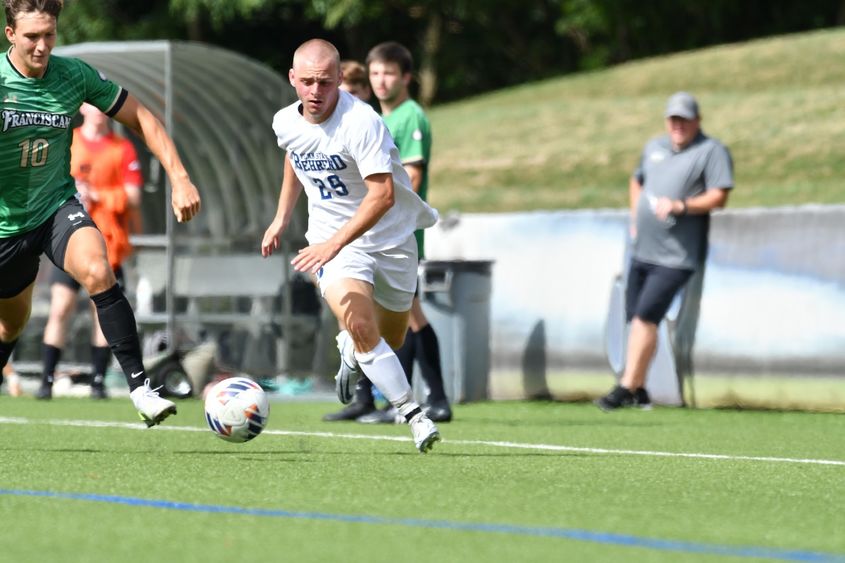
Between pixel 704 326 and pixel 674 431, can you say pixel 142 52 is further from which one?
pixel 674 431

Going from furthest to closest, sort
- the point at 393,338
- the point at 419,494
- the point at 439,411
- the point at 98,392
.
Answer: the point at 98,392 < the point at 439,411 < the point at 393,338 < the point at 419,494

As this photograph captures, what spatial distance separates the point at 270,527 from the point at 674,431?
5196 mm

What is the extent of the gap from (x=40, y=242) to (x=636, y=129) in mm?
26348

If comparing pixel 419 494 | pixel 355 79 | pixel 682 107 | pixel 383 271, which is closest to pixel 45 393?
pixel 355 79

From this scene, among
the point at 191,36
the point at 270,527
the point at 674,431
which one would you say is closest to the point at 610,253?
the point at 674,431

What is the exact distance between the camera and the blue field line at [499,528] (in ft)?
16.6

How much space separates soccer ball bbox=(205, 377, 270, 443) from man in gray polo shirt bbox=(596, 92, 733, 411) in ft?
15.3

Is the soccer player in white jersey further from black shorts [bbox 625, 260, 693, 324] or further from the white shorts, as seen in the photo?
black shorts [bbox 625, 260, 693, 324]

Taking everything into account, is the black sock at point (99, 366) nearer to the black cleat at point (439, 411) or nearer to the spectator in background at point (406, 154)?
the spectator in background at point (406, 154)

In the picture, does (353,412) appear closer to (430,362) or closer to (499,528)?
(430,362)

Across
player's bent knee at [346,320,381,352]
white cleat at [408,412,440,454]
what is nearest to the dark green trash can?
player's bent knee at [346,320,381,352]

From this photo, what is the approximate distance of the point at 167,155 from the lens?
805 centimetres

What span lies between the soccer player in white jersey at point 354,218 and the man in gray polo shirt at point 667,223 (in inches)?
153

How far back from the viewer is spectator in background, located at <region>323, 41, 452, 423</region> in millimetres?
10625
